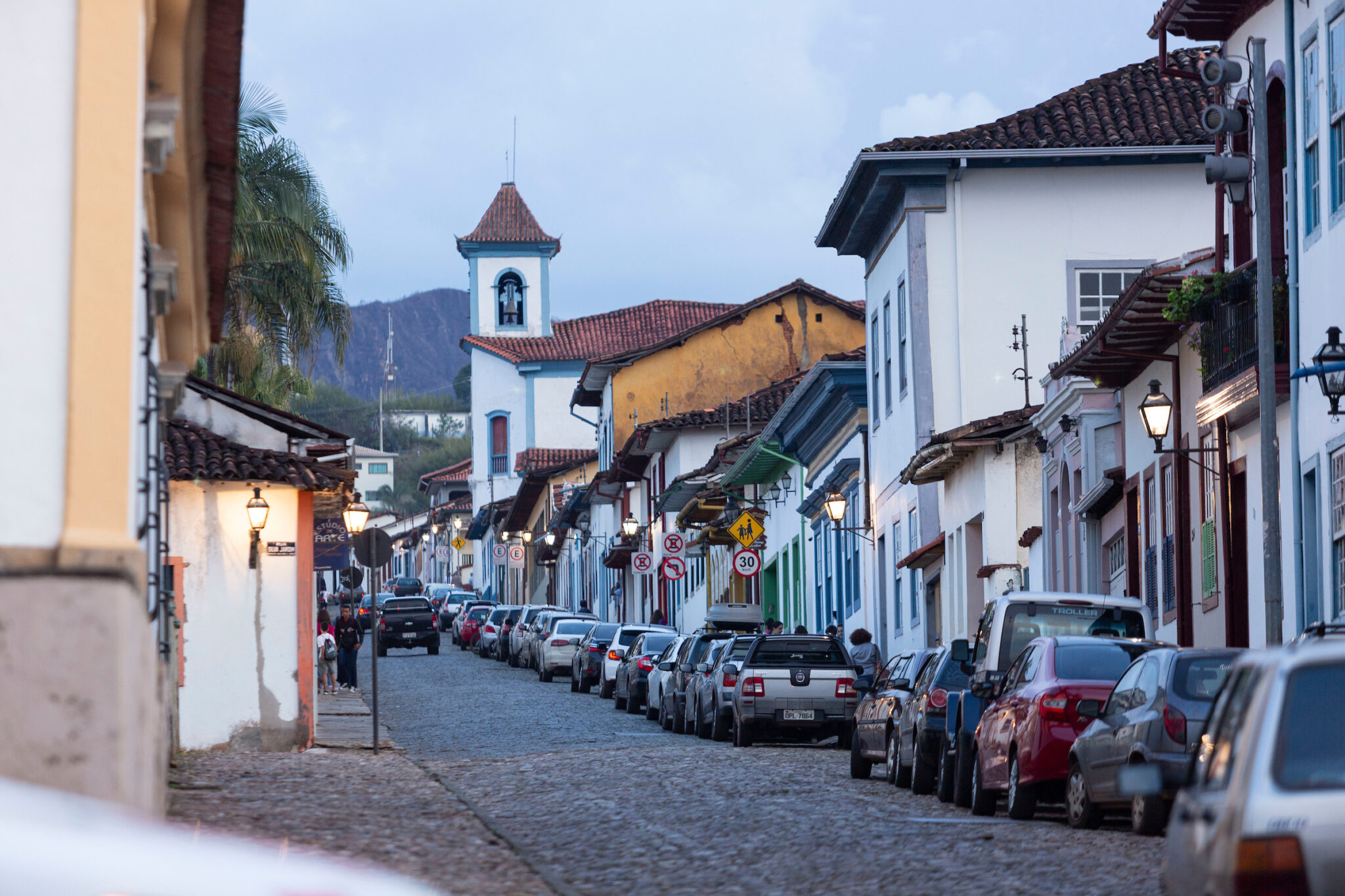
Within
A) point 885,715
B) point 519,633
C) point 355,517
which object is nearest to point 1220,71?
point 885,715

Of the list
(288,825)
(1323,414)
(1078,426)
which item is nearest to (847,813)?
(288,825)

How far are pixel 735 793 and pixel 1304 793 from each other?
12.2 m

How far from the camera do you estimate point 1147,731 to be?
1388 centimetres

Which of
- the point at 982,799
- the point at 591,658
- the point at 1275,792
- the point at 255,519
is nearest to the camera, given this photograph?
the point at 1275,792

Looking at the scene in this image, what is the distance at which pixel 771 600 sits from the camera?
52.6 m

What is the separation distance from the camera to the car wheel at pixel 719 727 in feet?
93.0

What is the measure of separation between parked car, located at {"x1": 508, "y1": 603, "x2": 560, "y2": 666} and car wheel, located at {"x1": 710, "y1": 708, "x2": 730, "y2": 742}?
24.7 metres

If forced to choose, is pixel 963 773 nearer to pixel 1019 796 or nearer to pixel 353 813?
pixel 1019 796

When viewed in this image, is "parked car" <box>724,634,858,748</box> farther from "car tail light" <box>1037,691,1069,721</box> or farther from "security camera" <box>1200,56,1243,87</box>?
"car tail light" <box>1037,691,1069,721</box>

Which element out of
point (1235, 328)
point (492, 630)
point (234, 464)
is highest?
point (1235, 328)

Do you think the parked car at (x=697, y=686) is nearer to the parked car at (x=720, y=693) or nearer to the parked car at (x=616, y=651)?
the parked car at (x=720, y=693)

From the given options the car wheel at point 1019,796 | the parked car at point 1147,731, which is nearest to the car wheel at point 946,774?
the car wheel at point 1019,796

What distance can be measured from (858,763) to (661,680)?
12122 mm

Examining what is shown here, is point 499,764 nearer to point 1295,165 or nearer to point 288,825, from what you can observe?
point 288,825
